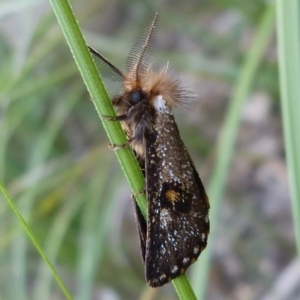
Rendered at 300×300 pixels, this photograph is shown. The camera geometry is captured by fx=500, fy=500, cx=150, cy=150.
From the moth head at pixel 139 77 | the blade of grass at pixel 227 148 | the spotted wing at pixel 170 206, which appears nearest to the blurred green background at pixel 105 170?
the blade of grass at pixel 227 148

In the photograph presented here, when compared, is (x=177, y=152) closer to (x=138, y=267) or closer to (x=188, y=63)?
(x=188, y=63)

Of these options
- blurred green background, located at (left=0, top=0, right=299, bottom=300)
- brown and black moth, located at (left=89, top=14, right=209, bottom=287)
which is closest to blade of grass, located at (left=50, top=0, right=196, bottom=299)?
brown and black moth, located at (left=89, top=14, right=209, bottom=287)

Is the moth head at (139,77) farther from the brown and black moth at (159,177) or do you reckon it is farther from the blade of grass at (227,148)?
the blade of grass at (227,148)

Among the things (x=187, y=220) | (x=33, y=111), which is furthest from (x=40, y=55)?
(x=187, y=220)

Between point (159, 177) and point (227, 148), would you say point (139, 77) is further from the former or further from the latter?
point (227, 148)

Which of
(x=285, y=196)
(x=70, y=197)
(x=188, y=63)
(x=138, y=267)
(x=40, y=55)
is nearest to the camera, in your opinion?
(x=40, y=55)

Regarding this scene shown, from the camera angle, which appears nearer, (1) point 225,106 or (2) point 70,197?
(2) point 70,197

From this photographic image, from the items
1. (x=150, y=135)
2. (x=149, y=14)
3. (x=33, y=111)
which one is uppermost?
(x=149, y=14)

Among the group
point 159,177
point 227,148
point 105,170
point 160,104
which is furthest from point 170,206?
point 105,170
